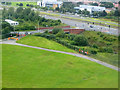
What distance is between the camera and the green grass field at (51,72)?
4363mm

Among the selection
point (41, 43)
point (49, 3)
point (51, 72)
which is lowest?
point (51, 72)

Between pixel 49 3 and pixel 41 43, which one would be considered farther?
pixel 49 3

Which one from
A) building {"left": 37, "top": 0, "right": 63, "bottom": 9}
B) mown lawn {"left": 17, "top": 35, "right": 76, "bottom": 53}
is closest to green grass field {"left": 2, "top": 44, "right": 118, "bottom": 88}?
mown lawn {"left": 17, "top": 35, "right": 76, "bottom": 53}

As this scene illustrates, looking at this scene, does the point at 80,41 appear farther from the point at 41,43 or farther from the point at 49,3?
the point at 49,3

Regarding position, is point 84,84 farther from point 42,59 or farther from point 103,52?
point 103,52

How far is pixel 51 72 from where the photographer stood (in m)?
5.35

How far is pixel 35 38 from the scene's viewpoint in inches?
409

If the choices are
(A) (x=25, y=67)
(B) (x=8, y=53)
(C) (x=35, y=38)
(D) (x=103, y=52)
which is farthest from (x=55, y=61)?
(C) (x=35, y=38)

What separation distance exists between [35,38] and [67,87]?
21.2 ft

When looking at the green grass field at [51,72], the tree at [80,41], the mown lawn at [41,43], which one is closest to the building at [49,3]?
the mown lawn at [41,43]

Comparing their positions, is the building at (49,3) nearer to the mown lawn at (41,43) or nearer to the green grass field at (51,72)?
the mown lawn at (41,43)


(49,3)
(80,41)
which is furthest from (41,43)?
Answer: (49,3)

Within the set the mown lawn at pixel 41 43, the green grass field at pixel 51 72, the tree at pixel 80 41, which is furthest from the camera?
the tree at pixel 80 41

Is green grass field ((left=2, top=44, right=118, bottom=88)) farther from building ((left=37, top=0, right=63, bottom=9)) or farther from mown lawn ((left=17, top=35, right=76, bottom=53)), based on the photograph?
building ((left=37, top=0, right=63, bottom=9))
